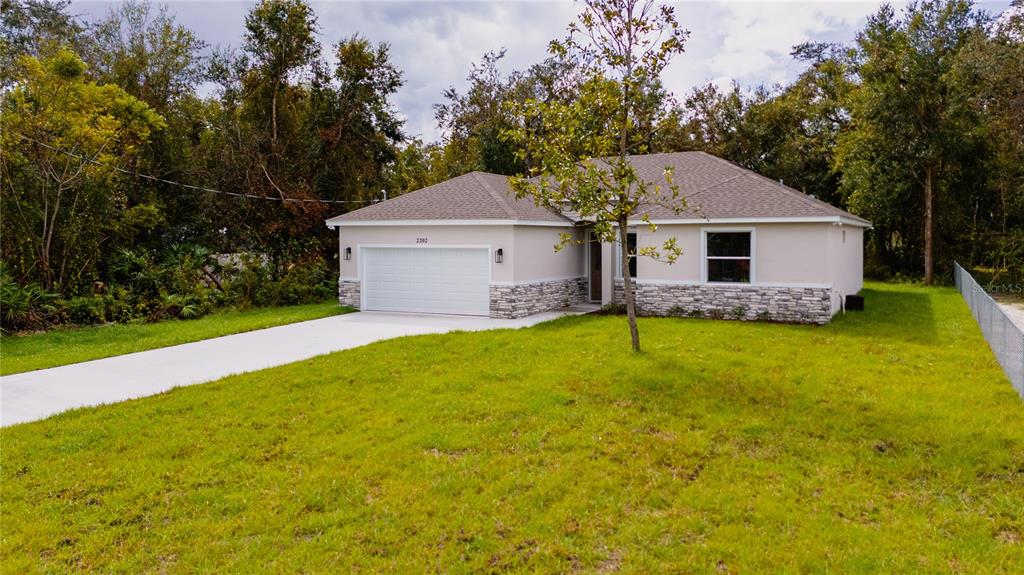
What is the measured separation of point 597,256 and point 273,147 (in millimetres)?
11511

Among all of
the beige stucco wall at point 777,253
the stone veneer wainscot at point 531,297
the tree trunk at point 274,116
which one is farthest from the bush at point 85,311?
the beige stucco wall at point 777,253

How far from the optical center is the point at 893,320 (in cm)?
1402

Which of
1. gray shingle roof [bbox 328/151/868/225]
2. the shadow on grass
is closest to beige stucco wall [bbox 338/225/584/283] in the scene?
gray shingle roof [bbox 328/151/868/225]

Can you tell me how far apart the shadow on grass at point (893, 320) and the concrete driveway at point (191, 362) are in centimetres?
655

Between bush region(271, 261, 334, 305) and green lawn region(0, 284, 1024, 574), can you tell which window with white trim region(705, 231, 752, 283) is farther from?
bush region(271, 261, 334, 305)

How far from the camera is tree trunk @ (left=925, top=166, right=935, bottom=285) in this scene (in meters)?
22.8

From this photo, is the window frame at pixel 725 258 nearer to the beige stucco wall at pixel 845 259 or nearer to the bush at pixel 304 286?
the beige stucco wall at pixel 845 259

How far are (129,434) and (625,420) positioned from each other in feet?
17.2

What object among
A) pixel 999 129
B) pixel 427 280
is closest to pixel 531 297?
pixel 427 280

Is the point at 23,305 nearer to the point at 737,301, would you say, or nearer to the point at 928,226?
the point at 737,301

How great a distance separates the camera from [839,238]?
1534cm

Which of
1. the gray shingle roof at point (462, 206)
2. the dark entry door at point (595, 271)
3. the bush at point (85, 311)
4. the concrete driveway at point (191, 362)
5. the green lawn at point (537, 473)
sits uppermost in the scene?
the gray shingle roof at point (462, 206)

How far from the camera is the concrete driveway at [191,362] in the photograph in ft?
25.8

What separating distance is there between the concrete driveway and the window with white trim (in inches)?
159
